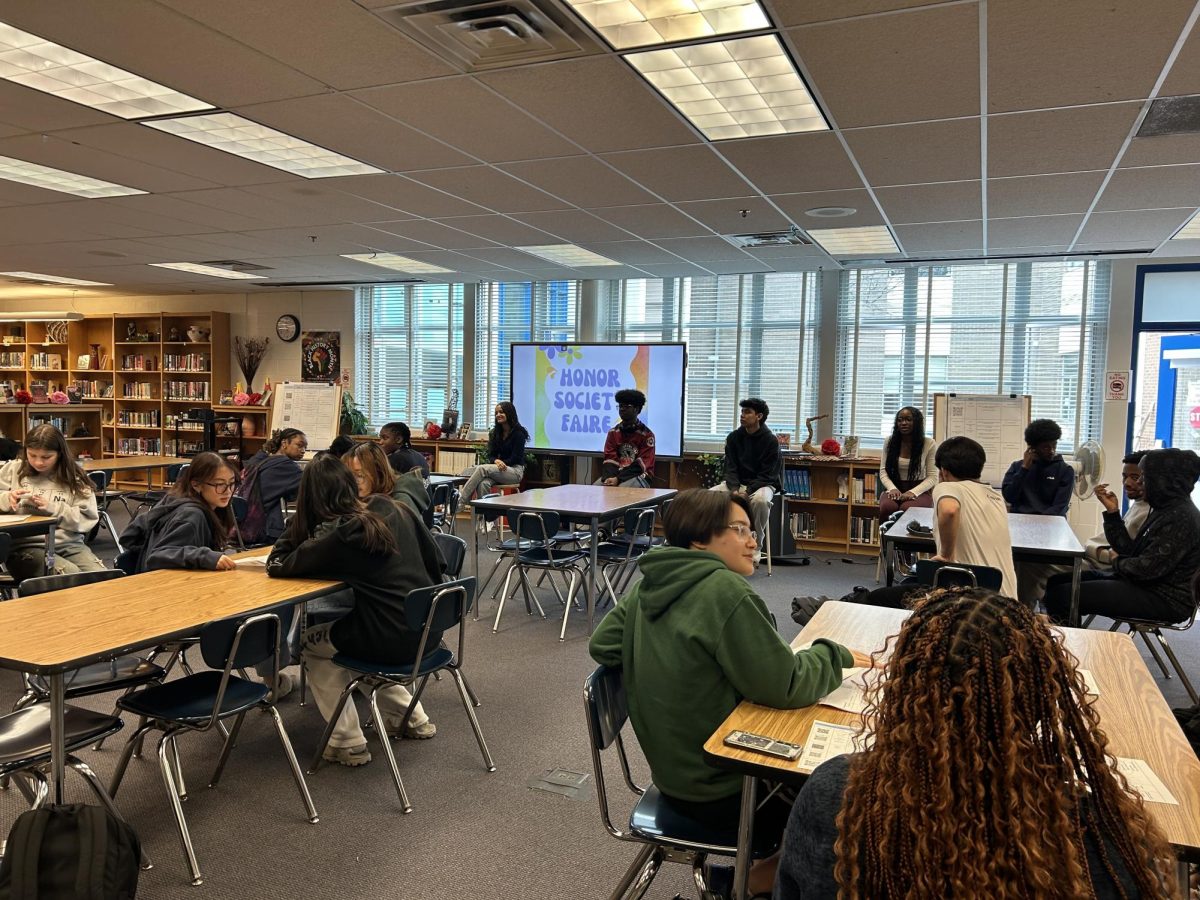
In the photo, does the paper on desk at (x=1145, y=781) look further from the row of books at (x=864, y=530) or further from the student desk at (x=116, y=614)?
the row of books at (x=864, y=530)

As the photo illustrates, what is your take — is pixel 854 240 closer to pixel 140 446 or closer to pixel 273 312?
pixel 273 312

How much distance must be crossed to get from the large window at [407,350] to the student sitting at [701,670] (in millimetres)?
8794

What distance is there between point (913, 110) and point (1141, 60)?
0.87m

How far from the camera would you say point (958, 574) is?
149 inches

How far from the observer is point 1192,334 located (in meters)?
7.49

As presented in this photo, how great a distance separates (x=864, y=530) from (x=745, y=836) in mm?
6828

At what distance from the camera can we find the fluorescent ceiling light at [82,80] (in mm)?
3387

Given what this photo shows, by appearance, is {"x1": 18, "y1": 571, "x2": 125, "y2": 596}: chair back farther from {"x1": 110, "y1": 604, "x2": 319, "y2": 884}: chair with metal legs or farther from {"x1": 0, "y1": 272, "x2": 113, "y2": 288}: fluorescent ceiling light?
{"x1": 0, "y1": 272, "x2": 113, "y2": 288}: fluorescent ceiling light

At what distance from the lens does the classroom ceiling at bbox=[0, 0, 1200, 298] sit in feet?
9.96

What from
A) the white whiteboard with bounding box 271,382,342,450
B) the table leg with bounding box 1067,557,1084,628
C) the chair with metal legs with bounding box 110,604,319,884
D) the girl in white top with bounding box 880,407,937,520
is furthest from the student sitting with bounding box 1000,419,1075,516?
the white whiteboard with bounding box 271,382,342,450

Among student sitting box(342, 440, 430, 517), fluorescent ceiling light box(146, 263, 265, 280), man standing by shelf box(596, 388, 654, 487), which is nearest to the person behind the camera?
student sitting box(342, 440, 430, 517)

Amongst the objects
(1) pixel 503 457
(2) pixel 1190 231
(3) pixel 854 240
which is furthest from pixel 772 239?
(1) pixel 503 457

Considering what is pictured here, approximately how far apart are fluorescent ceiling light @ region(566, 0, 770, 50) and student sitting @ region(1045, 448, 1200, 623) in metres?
2.88

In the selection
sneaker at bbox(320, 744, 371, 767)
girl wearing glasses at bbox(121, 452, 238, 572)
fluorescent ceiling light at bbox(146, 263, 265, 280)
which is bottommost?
sneaker at bbox(320, 744, 371, 767)
